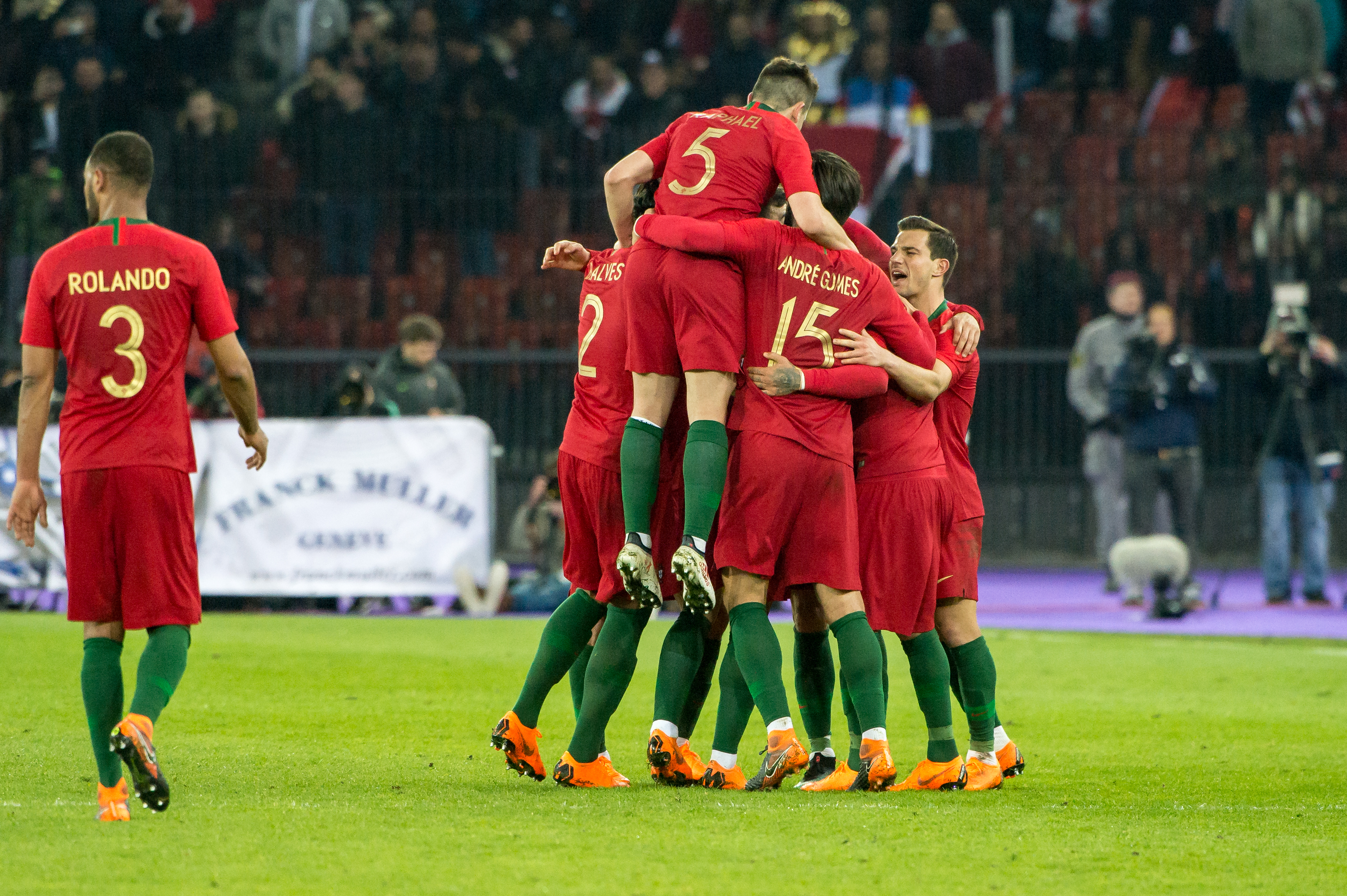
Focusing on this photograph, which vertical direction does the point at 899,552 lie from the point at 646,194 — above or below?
below

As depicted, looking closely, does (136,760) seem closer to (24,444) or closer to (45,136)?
(24,444)

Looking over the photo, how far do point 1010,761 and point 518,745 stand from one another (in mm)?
1768

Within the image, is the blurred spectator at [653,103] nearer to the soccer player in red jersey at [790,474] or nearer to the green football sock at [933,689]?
the soccer player in red jersey at [790,474]

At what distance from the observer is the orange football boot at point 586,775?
5562mm

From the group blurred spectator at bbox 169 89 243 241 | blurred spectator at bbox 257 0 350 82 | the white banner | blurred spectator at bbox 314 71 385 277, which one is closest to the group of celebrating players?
the white banner

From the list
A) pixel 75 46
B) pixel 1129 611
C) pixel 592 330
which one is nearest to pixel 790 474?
pixel 592 330

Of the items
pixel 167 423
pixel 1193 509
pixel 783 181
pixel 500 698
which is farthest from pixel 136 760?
pixel 1193 509

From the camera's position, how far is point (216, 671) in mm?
8617

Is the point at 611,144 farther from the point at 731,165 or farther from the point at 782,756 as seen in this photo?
the point at 782,756

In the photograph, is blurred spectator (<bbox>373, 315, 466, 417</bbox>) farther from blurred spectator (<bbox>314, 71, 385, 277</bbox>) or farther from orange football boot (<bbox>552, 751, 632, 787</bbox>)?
orange football boot (<bbox>552, 751, 632, 787</bbox>)

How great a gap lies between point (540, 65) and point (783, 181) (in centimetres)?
1232

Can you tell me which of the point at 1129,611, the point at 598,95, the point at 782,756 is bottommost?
the point at 1129,611

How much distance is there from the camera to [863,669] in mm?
5410

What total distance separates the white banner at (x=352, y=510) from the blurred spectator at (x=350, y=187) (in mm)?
4062
